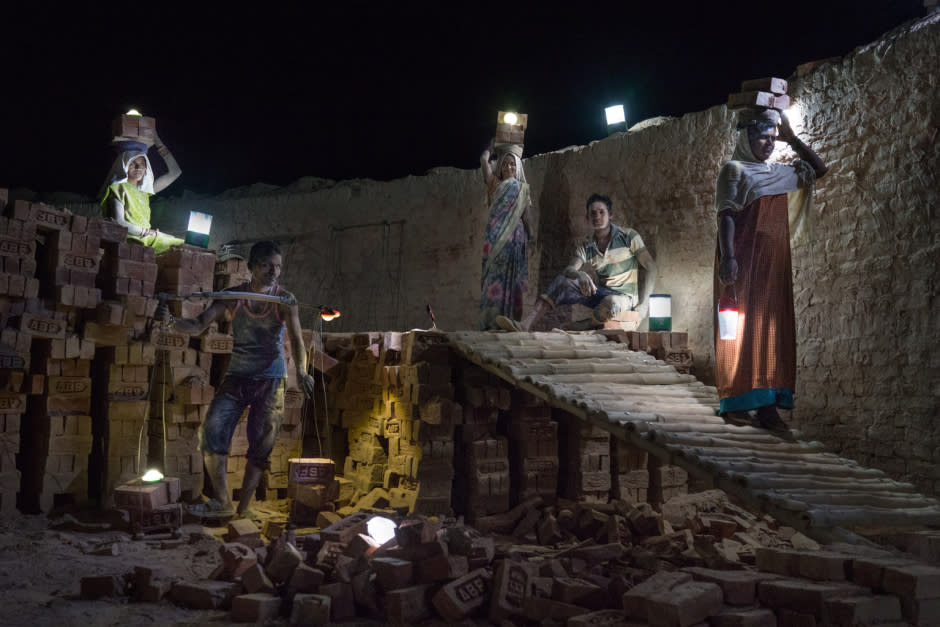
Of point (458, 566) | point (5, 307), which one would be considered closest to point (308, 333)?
point (5, 307)

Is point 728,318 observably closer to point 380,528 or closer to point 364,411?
point 380,528

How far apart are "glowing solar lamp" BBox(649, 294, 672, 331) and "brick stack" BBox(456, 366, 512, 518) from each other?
2.08 metres

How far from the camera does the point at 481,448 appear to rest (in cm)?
703

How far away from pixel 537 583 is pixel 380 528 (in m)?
1.59

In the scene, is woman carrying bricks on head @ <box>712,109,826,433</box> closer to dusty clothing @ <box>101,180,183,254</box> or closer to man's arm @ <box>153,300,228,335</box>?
man's arm @ <box>153,300,228,335</box>

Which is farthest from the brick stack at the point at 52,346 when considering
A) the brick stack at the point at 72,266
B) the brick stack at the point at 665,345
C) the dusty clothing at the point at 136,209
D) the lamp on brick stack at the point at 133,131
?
the brick stack at the point at 665,345

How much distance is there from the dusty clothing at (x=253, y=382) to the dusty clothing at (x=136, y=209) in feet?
6.18

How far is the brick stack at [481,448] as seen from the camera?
22.9 feet

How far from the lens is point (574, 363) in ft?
22.7

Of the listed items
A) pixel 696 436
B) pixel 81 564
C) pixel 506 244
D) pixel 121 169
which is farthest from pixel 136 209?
pixel 696 436

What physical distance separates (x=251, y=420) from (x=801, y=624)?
16.0 feet

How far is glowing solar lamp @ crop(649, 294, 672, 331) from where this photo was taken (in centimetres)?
828

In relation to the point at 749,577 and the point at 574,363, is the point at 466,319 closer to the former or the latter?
the point at 574,363

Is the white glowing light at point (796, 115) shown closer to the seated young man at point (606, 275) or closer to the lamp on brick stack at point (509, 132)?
the seated young man at point (606, 275)
